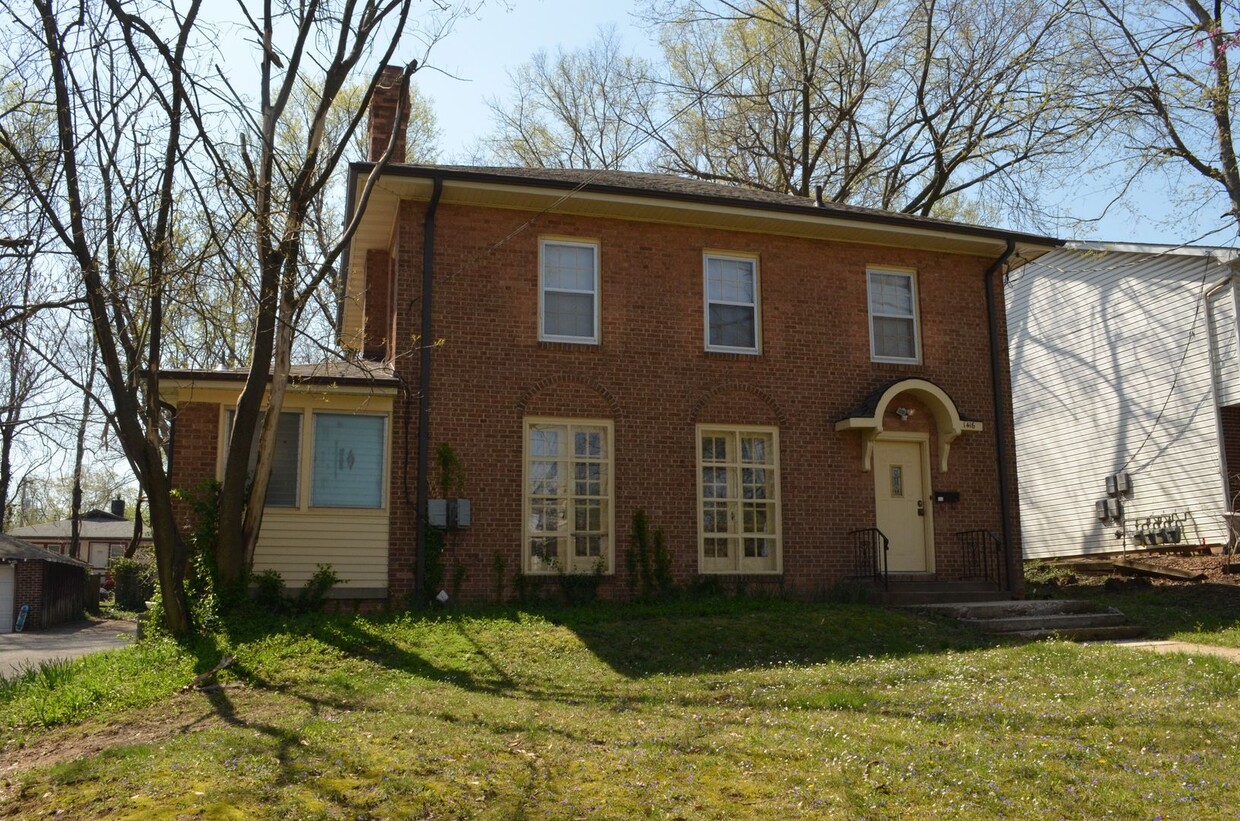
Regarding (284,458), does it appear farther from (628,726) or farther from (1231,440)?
(1231,440)

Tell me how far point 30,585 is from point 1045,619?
2869cm

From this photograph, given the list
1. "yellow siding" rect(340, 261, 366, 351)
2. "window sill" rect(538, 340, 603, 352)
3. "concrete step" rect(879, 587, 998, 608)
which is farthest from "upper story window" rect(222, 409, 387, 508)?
"concrete step" rect(879, 587, 998, 608)

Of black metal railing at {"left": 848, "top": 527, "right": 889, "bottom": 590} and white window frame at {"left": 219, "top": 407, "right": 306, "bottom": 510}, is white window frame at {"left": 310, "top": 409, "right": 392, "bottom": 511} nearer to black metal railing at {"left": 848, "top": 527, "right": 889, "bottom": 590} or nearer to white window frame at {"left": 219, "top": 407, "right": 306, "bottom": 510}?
white window frame at {"left": 219, "top": 407, "right": 306, "bottom": 510}

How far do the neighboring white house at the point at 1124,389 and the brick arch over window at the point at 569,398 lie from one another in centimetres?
1139

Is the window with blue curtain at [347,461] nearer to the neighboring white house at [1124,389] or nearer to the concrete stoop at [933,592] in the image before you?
the concrete stoop at [933,592]

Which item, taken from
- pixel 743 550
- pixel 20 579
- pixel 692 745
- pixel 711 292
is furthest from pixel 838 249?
pixel 20 579

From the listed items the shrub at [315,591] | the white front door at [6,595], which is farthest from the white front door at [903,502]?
the white front door at [6,595]

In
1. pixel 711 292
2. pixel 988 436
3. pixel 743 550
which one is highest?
pixel 711 292

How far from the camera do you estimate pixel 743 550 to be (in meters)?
15.8

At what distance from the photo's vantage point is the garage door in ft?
102

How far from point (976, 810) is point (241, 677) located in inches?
284

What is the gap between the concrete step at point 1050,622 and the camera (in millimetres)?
13648

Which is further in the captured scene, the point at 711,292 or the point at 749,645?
the point at 711,292

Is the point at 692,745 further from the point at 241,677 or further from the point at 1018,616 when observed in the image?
the point at 1018,616
